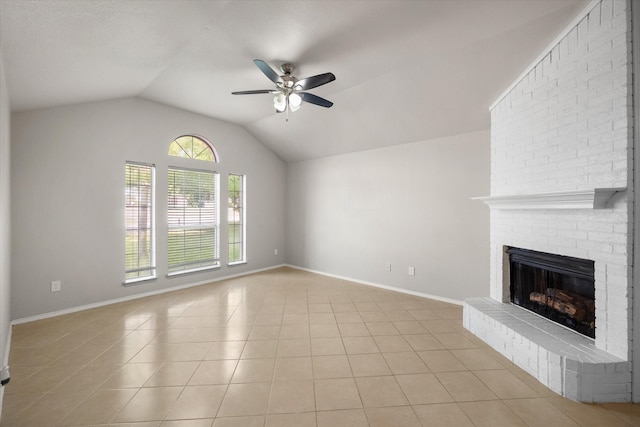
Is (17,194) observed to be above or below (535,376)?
above

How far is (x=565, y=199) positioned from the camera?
2.16 meters

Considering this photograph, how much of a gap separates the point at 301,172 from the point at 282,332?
4051 millimetres

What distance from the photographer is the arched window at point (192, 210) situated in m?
4.75

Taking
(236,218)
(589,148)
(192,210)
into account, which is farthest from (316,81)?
(236,218)

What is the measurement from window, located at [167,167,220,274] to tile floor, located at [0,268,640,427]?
1.30m

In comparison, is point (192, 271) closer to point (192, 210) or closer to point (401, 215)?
point (192, 210)

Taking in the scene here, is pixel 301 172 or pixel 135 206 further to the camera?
pixel 301 172

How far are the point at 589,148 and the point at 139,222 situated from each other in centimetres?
551

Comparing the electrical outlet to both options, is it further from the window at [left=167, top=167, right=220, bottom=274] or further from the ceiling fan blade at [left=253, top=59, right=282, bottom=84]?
the ceiling fan blade at [left=253, top=59, right=282, bottom=84]

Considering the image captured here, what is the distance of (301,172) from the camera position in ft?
21.0

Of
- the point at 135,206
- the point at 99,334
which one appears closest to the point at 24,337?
the point at 99,334

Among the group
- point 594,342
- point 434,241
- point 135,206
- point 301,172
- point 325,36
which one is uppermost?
point 325,36

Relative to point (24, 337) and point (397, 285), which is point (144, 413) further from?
point (397, 285)

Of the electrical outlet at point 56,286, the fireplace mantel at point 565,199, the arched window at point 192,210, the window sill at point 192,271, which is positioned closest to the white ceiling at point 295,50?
the arched window at point 192,210
